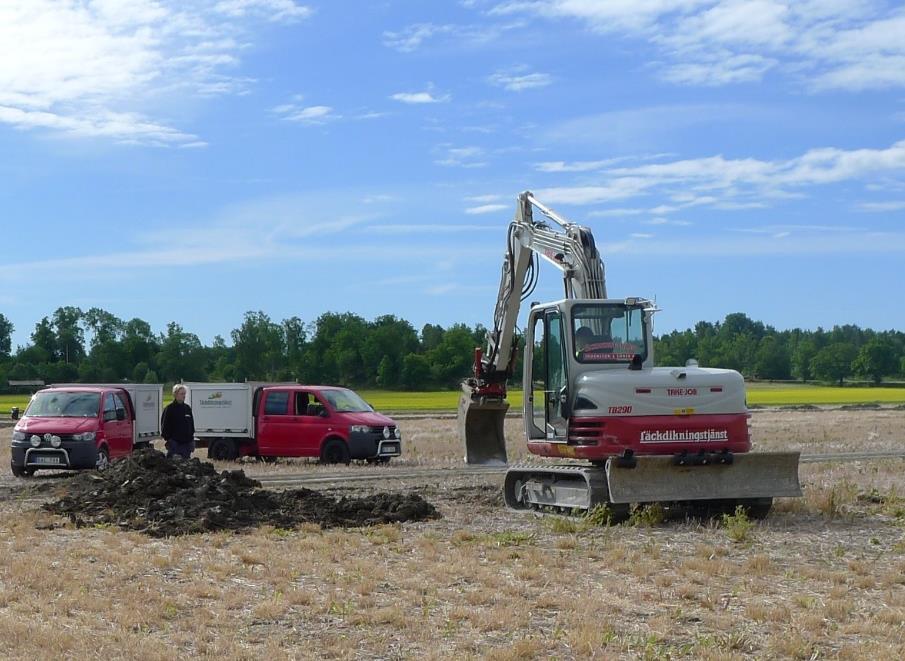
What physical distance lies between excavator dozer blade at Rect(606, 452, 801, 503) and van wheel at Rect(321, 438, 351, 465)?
13.3m

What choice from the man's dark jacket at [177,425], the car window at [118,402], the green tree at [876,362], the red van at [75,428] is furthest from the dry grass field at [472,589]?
the green tree at [876,362]

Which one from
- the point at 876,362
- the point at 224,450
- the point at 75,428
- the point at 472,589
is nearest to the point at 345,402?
the point at 224,450

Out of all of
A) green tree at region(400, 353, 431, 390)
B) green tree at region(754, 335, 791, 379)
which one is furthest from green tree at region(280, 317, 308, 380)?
green tree at region(754, 335, 791, 379)

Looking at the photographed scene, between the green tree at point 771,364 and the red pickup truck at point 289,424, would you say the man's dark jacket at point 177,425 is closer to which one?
the red pickup truck at point 289,424

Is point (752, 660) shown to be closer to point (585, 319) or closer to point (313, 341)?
point (585, 319)

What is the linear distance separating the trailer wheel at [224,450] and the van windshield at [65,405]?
4.35 m

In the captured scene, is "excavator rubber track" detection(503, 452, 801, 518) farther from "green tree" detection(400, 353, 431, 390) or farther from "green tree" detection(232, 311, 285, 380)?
"green tree" detection(232, 311, 285, 380)

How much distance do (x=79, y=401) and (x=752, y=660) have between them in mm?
19462

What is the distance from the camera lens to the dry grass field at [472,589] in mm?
8594

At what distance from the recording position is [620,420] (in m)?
15.6

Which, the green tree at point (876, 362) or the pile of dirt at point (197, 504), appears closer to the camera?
the pile of dirt at point (197, 504)

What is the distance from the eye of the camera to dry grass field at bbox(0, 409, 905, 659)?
8594mm

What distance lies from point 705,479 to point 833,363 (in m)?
121

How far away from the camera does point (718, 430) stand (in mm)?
15828
